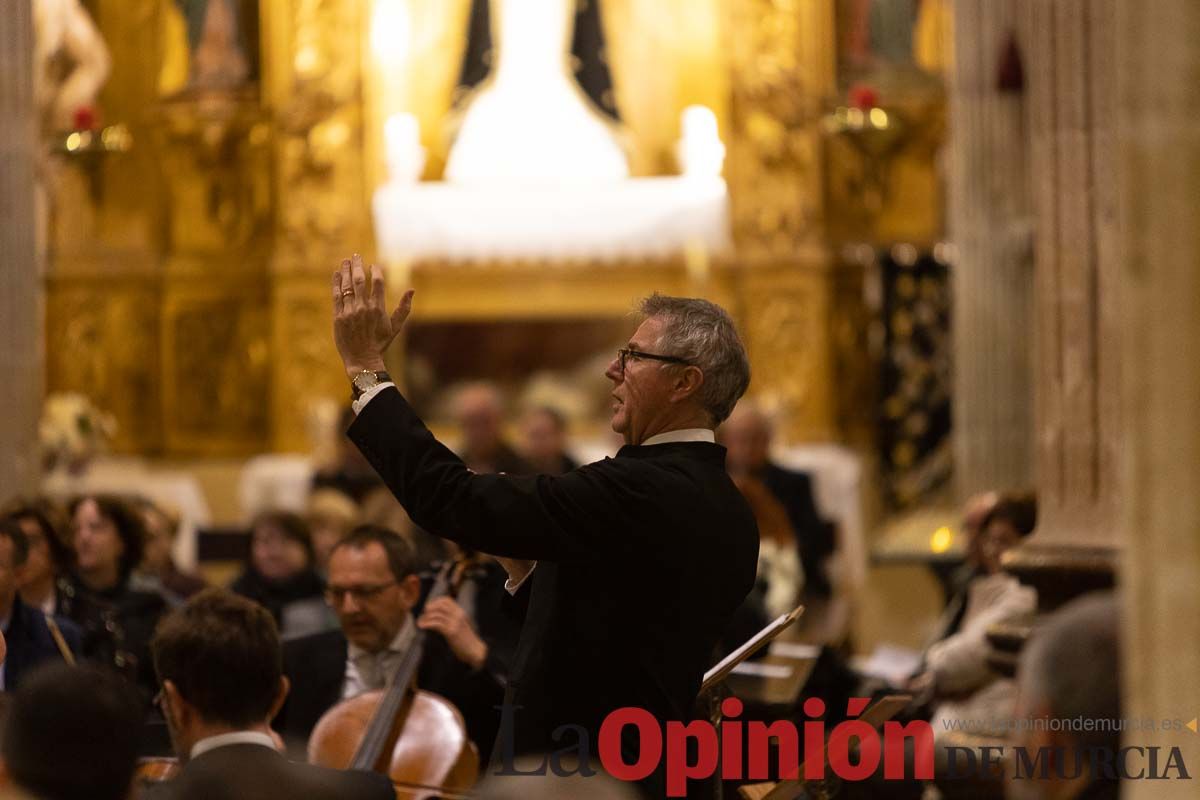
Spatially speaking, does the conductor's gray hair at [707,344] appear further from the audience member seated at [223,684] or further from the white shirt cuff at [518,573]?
the audience member seated at [223,684]

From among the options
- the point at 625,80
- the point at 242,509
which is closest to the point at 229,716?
the point at 242,509

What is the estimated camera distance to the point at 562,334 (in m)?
14.7

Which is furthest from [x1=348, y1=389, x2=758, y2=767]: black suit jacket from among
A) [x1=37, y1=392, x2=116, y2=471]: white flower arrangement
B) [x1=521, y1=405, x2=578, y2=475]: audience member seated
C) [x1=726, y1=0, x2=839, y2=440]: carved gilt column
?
[x1=726, y1=0, x2=839, y2=440]: carved gilt column

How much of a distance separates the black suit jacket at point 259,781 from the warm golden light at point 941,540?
8.06 m

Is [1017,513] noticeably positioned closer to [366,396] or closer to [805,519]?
[805,519]

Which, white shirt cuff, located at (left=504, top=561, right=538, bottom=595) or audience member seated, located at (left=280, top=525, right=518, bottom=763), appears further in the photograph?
audience member seated, located at (left=280, top=525, right=518, bottom=763)

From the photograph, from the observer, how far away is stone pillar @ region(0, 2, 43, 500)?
7.59 meters

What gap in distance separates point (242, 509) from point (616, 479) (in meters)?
10.6

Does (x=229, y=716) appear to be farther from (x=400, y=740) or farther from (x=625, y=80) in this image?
(x=625, y=80)

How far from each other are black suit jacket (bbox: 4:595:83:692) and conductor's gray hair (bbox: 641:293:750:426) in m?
2.31

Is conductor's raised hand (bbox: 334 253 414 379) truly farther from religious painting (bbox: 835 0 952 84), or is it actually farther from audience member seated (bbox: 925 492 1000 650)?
religious painting (bbox: 835 0 952 84)

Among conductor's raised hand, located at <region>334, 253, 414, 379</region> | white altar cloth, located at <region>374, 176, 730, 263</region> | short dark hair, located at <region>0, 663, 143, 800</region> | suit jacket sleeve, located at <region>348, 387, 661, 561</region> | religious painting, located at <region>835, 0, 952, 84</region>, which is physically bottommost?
short dark hair, located at <region>0, 663, 143, 800</region>

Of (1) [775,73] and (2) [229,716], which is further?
(1) [775,73]

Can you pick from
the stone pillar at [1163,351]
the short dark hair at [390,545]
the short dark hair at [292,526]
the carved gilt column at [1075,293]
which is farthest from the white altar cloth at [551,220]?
the stone pillar at [1163,351]
